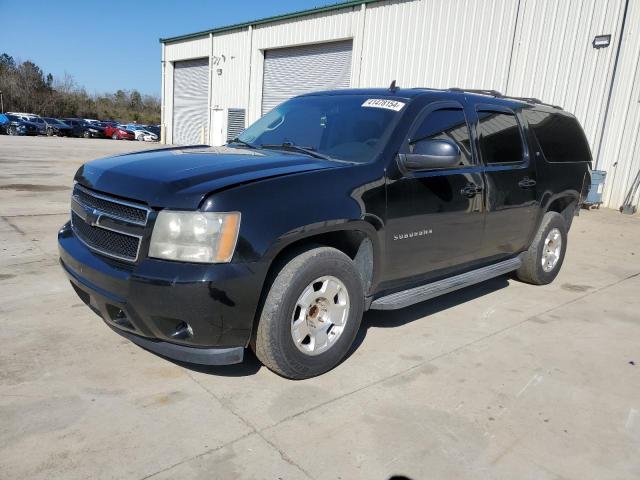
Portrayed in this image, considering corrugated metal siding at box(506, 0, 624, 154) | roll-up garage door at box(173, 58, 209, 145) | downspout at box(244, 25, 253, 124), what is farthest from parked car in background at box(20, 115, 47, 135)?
corrugated metal siding at box(506, 0, 624, 154)

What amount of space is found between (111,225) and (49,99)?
7683cm

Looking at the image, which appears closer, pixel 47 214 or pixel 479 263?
pixel 479 263

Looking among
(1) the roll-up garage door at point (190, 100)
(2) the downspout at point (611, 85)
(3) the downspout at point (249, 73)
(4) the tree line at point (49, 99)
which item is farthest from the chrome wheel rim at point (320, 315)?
(4) the tree line at point (49, 99)

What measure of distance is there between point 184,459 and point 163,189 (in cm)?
141

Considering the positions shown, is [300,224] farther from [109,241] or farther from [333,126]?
[333,126]

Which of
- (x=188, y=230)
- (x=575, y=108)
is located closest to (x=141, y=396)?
(x=188, y=230)

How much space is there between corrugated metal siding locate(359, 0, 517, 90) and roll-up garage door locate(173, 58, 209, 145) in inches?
487

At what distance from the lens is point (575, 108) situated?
12.7m

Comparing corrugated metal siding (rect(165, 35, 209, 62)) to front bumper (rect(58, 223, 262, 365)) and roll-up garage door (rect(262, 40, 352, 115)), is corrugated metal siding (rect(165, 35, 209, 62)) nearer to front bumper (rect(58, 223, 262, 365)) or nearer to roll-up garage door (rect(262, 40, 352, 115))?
roll-up garage door (rect(262, 40, 352, 115))

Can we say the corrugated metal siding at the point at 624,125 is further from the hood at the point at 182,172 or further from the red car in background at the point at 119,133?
the red car in background at the point at 119,133

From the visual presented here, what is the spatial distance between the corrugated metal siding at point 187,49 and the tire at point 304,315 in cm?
2535

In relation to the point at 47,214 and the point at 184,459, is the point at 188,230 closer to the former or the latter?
the point at 184,459

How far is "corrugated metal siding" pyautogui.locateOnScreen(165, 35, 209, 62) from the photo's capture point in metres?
26.4

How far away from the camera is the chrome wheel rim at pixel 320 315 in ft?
10.5
